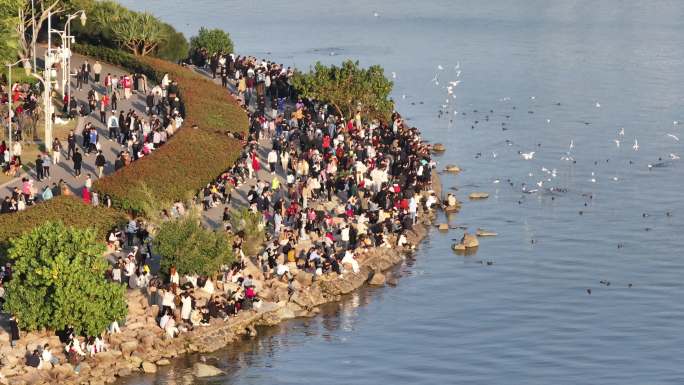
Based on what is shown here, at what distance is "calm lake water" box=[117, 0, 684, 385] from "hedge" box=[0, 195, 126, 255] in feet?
32.1

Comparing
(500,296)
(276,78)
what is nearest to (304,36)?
(276,78)

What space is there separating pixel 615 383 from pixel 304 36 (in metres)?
117

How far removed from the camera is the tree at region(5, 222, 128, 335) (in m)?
58.3

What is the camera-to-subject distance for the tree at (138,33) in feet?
349

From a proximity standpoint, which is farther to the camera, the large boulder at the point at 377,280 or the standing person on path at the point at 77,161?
the standing person on path at the point at 77,161

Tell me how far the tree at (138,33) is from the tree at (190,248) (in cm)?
4257

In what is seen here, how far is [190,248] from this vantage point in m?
65.0

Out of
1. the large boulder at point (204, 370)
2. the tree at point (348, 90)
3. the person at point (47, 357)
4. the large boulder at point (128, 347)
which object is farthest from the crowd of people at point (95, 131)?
the large boulder at point (204, 370)

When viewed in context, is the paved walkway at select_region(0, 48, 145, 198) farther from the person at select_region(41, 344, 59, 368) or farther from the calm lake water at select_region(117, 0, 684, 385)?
the person at select_region(41, 344, 59, 368)

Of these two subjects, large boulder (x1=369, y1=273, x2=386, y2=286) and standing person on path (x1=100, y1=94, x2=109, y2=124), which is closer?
large boulder (x1=369, y1=273, x2=386, y2=286)

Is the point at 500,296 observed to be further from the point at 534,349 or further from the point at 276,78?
the point at 276,78

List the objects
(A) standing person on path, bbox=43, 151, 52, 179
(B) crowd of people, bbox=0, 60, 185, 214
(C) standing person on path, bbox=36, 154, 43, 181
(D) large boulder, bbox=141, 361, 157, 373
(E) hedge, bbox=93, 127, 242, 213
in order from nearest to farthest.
A: (D) large boulder, bbox=141, 361, 157, 373, (E) hedge, bbox=93, 127, 242, 213, (B) crowd of people, bbox=0, 60, 185, 214, (C) standing person on path, bbox=36, 154, 43, 181, (A) standing person on path, bbox=43, 151, 52, 179

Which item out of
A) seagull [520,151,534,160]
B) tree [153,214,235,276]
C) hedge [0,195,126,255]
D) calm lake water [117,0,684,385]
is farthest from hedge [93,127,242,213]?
seagull [520,151,534,160]

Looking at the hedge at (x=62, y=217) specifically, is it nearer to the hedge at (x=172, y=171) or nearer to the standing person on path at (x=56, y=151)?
the hedge at (x=172, y=171)
